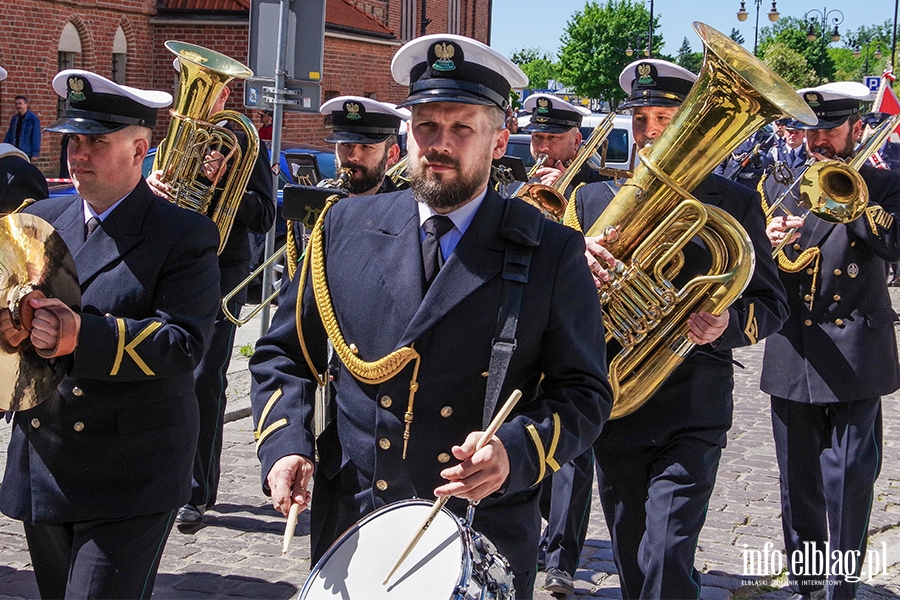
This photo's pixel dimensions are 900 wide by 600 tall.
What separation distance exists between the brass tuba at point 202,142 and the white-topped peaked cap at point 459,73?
313 centimetres

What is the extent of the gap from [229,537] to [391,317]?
3.40 metres

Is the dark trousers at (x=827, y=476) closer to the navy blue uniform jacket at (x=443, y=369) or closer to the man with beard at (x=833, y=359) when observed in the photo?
the man with beard at (x=833, y=359)

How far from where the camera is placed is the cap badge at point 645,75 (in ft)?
15.9

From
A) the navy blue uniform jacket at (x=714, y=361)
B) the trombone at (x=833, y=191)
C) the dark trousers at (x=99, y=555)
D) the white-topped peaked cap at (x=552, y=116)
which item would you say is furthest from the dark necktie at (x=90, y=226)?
the white-topped peaked cap at (x=552, y=116)

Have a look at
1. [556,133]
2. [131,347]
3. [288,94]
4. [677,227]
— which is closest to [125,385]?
[131,347]

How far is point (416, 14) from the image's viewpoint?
32.1m

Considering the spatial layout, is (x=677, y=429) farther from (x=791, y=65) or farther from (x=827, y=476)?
(x=791, y=65)

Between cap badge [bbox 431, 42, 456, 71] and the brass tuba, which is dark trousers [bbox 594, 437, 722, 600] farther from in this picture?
the brass tuba

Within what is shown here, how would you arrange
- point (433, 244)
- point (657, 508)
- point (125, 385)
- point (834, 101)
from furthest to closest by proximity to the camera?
point (834, 101) → point (657, 508) → point (125, 385) → point (433, 244)

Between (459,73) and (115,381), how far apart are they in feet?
4.72

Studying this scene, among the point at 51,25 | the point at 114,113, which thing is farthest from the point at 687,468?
the point at 51,25

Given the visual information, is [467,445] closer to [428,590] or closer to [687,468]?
[428,590]

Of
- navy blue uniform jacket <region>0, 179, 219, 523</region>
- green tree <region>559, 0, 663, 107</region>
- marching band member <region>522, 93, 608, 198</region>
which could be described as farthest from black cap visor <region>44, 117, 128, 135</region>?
green tree <region>559, 0, 663, 107</region>

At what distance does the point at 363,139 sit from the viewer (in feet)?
19.3
